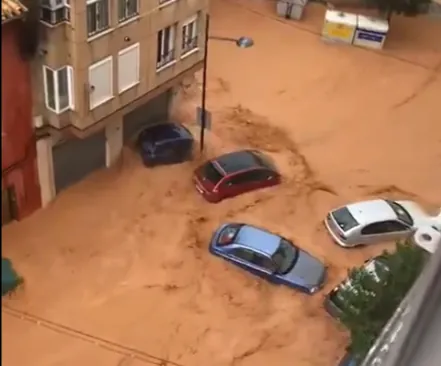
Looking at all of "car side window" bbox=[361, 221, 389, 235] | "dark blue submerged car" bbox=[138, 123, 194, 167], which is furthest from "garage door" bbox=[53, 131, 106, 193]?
"car side window" bbox=[361, 221, 389, 235]

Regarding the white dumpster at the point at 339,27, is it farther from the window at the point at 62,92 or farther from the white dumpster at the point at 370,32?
the window at the point at 62,92

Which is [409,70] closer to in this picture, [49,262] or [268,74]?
[268,74]

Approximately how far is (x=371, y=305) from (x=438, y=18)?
2765 millimetres

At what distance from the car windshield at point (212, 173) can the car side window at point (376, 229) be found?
63 centimetres

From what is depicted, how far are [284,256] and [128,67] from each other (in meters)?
0.94

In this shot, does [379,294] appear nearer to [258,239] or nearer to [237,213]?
[258,239]

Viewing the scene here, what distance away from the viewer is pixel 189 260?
285cm

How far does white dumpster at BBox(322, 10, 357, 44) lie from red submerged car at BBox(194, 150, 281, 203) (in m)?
1.21

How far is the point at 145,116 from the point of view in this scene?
133 inches

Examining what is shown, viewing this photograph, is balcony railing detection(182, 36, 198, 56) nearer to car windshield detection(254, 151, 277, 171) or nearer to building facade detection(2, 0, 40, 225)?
car windshield detection(254, 151, 277, 171)

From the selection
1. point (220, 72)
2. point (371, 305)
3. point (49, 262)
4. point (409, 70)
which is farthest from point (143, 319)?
point (409, 70)

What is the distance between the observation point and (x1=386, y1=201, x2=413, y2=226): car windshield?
119 inches

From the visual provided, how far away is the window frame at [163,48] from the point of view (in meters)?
2.95

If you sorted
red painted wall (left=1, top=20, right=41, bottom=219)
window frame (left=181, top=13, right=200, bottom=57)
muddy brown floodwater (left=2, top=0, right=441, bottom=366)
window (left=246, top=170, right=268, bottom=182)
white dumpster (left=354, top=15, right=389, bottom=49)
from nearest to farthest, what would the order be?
Answer: red painted wall (left=1, top=20, right=41, bottom=219), muddy brown floodwater (left=2, top=0, right=441, bottom=366), window frame (left=181, top=13, right=200, bottom=57), window (left=246, top=170, right=268, bottom=182), white dumpster (left=354, top=15, right=389, bottom=49)
